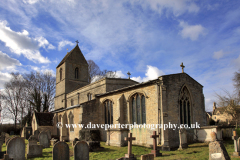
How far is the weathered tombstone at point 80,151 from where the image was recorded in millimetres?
8578

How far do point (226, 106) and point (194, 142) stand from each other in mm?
17788

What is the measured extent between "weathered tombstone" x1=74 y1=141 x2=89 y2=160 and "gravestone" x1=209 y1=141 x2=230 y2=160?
5.32 metres

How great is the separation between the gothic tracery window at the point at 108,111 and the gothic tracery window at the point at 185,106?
7147mm

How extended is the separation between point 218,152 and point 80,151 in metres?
5.64

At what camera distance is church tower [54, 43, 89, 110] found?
113ft

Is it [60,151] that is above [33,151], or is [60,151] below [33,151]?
above

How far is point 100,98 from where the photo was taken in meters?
21.3

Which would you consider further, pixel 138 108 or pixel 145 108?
pixel 138 108

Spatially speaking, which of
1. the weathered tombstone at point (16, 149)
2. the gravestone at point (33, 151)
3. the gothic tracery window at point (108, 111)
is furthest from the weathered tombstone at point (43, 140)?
the weathered tombstone at point (16, 149)

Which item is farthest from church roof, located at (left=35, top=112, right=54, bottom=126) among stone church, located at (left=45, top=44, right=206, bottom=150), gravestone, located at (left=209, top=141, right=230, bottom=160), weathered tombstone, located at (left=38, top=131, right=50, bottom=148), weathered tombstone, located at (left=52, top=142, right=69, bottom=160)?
gravestone, located at (left=209, top=141, right=230, bottom=160)

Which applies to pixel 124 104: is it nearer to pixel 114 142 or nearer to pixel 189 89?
pixel 114 142

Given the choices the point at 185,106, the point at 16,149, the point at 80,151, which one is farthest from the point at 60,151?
the point at 185,106

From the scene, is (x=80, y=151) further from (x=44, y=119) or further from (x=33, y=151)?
(x=44, y=119)

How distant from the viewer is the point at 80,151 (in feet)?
28.4
